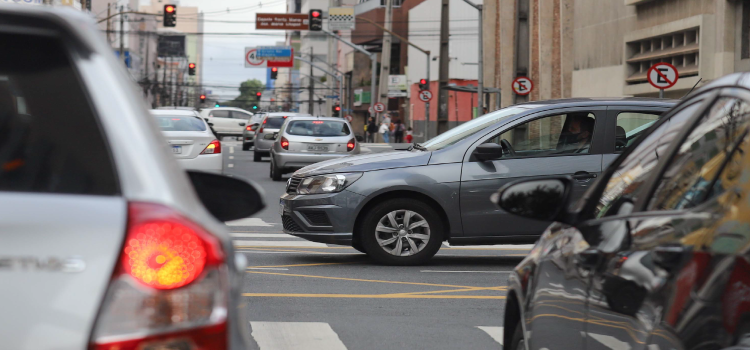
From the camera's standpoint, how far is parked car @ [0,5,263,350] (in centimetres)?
195

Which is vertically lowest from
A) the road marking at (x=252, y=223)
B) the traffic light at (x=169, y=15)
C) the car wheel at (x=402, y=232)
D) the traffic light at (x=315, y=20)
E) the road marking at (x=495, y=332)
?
the road marking at (x=495, y=332)

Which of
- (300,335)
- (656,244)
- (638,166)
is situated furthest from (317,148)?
(656,244)

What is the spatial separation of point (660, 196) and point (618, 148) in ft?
22.7

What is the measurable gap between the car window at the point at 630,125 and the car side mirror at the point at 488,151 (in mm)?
1093

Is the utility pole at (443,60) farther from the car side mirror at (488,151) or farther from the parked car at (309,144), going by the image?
the car side mirror at (488,151)

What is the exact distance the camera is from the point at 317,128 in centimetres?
2462

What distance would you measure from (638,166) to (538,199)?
1.15 ft

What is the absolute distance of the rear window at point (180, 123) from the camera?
1762cm

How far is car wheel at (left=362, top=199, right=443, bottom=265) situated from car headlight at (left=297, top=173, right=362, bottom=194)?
35cm

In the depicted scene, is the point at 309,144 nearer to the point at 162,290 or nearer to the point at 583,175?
the point at 583,175

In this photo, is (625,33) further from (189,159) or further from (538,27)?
(189,159)

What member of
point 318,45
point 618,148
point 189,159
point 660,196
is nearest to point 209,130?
point 189,159

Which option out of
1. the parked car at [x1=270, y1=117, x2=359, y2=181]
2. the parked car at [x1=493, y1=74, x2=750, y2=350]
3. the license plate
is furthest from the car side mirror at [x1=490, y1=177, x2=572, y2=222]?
the license plate

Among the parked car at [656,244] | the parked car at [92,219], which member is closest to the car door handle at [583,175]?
the parked car at [656,244]
